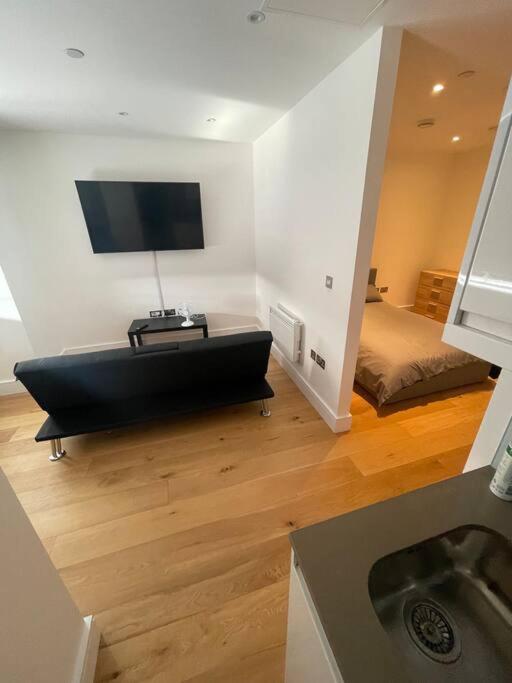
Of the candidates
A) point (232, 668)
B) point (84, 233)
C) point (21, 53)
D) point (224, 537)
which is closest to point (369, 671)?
point (232, 668)

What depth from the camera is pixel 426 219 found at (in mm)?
4211

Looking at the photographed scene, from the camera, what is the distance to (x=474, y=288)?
622mm

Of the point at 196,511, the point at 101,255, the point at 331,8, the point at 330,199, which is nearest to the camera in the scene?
the point at 331,8

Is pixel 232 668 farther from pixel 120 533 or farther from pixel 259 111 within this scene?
pixel 259 111

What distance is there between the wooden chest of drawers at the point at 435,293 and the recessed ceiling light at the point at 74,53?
446 centimetres

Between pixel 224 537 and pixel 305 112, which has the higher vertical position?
pixel 305 112

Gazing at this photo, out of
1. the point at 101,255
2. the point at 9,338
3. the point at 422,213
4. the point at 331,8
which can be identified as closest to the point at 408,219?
the point at 422,213

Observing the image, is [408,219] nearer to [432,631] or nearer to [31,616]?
[432,631]

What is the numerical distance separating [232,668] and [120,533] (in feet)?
2.74

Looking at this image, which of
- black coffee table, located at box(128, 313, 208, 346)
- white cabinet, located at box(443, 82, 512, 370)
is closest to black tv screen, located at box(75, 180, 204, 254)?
black coffee table, located at box(128, 313, 208, 346)

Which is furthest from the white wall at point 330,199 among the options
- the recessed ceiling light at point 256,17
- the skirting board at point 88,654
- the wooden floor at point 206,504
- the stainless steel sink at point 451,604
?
the skirting board at point 88,654

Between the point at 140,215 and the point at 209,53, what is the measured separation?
76.1 inches

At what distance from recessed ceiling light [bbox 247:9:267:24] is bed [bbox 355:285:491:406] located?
2.26 metres

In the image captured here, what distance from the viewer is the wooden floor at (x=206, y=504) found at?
43.0 inches
